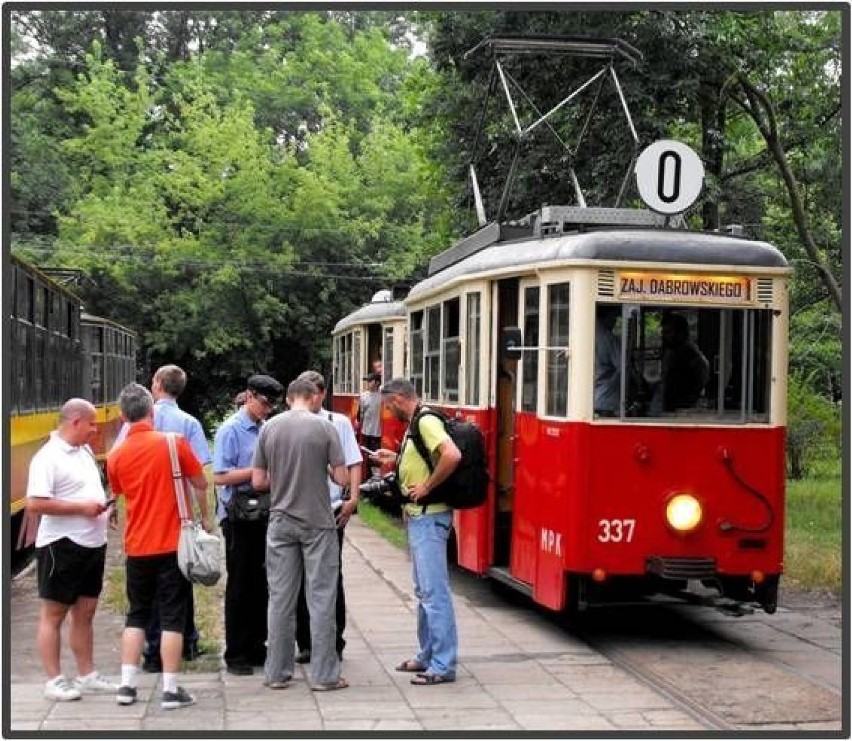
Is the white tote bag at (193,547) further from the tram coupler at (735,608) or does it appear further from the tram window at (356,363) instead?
the tram window at (356,363)

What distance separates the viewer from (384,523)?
765 inches

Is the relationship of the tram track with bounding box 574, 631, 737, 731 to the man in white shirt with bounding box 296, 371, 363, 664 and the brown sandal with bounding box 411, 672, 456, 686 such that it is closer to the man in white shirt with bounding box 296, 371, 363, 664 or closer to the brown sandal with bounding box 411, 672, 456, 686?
the brown sandal with bounding box 411, 672, 456, 686

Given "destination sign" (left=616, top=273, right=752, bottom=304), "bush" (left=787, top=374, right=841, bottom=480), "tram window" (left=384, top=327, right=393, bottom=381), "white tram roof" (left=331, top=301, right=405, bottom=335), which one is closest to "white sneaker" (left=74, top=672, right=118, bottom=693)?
"destination sign" (left=616, top=273, right=752, bottom=304)

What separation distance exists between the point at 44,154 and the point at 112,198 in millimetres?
3704

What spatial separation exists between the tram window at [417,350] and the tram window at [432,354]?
13.6 inches

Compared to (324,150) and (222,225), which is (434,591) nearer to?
(222,225)

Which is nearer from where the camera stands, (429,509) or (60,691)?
(60,691)

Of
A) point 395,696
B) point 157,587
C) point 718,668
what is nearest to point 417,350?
point 718,668

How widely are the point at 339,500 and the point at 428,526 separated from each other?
77 centimetres

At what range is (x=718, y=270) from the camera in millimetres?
10250

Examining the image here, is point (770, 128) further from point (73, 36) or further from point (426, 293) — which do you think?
point (73, 36)

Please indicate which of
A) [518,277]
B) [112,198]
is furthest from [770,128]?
[112,198]

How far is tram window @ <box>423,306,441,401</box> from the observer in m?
13.9

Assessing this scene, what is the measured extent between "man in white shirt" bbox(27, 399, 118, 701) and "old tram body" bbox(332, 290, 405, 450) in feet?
33.2
